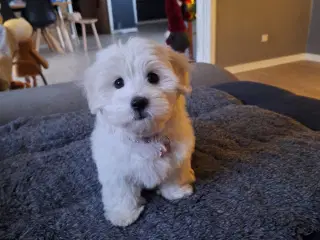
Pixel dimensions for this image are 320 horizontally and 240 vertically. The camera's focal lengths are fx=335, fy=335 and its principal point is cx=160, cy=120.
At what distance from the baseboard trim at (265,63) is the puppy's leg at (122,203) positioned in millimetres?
3199

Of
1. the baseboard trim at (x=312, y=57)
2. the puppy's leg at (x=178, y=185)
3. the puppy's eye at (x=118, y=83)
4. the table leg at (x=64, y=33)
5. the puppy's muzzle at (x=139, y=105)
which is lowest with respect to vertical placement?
the baseboard trim at (x=312, y=57)

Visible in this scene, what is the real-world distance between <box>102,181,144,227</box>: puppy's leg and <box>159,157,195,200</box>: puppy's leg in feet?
0.33

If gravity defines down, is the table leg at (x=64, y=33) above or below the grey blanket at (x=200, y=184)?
below

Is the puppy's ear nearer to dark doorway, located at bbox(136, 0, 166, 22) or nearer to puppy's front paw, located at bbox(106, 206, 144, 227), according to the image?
puppy's front paw, located at bbox(106, 206, 144, 227)

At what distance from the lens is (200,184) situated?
42.8 inches

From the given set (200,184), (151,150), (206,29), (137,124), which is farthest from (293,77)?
(137,124)

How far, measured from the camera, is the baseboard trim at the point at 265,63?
3977mm

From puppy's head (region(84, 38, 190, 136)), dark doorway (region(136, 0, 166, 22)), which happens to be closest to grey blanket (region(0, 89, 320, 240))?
puppy's head (region(84, 38, 190, 136))

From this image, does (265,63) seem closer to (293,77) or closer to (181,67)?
(293,77)

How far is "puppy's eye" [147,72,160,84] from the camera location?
85cm

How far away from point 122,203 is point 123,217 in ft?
0.13

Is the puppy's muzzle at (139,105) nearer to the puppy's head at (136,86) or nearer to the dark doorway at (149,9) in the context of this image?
the puppy's head at (136,86)

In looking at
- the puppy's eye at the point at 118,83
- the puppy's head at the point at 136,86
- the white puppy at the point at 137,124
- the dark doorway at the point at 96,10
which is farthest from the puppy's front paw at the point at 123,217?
the dark doorway at the point at 96,10

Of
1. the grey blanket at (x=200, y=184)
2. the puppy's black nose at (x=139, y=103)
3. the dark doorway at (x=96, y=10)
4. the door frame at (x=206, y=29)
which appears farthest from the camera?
the dark doorway at (x=96, y=10)
